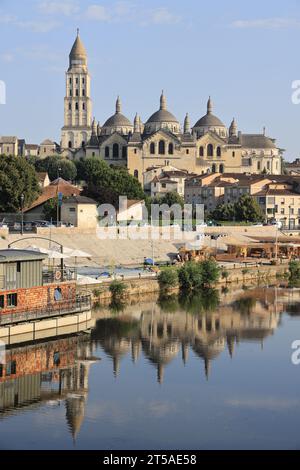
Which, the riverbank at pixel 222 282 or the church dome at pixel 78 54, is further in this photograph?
the church dome at pixel 78 54

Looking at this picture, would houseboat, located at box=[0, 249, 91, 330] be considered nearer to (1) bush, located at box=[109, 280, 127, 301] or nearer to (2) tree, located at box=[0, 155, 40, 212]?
(1) bush, located at box=[109, 280, 127, 301]

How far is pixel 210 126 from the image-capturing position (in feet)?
370

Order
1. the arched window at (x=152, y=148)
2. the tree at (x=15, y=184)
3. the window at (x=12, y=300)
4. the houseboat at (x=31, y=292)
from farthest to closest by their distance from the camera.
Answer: the arched window at (x=152, y=148)
the tree at (x=15, y=184)
the window at (x=12, y=300)
the houseboat at (x=31, y=292)

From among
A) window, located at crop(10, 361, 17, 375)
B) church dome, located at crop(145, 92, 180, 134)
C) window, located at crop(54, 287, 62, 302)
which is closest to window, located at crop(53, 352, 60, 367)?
window, located at crop(10, 361, 17, 375)

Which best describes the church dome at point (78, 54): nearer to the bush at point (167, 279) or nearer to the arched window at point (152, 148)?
the arched window at point (152, 148)

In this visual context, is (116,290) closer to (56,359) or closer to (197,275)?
(197,275)

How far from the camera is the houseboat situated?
26656 millimetres

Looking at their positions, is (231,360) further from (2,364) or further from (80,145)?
(80,145)

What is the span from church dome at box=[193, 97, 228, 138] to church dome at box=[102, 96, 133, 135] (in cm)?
857

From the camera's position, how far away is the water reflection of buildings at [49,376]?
68.8 ft

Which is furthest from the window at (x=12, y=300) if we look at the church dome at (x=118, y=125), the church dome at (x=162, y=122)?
the church dome at (x=118, y=125)

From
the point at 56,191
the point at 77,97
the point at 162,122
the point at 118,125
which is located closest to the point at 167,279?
the point at 56,191

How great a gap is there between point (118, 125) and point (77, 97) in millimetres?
12208

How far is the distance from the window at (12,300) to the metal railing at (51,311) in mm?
375
